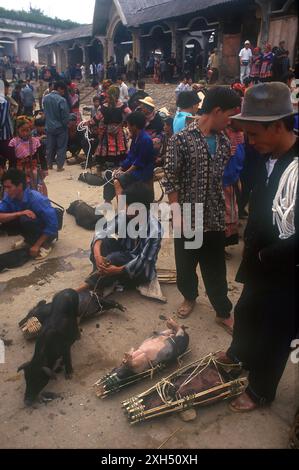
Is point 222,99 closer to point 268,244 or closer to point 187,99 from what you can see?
point 268,244

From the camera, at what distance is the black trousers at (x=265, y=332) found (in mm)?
2100

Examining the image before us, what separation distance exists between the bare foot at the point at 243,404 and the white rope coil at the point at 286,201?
113cm

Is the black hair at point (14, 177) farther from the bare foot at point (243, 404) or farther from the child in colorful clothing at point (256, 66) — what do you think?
the child in colorful clothing at point (256, 66)

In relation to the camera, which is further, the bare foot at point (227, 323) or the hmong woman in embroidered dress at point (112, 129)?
the hmong woman in embroidered dress at point (112, 129)

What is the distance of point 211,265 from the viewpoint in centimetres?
303

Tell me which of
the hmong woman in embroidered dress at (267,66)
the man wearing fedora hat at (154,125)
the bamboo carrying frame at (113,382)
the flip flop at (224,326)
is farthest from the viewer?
the hmong woman in embroidered dress at (267,66)

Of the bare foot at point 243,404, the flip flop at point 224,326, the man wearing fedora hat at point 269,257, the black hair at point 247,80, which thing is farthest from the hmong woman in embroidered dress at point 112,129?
the black hair at point 247,80

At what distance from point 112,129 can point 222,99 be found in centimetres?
488

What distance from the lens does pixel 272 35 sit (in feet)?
Result: 41.4

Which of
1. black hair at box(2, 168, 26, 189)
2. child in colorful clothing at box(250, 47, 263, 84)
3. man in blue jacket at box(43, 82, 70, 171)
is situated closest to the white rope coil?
black hair at box(2, 168, 26, 189)

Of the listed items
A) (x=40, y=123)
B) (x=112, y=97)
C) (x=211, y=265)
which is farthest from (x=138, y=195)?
(x=40, y=123)

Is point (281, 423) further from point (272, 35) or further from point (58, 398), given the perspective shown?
point (272, 35)

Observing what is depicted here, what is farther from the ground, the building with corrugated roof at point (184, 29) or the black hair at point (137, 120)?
the building with corrugated roof at point (184, 29)

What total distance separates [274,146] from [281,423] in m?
1.66
